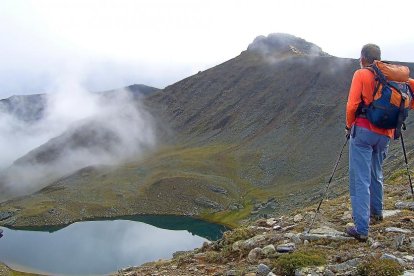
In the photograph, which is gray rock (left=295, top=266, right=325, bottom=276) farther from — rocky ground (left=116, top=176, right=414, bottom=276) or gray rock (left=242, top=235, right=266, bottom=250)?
gray rock (left=242, top=235, right=266, bottom=250)

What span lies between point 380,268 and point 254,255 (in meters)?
3.31

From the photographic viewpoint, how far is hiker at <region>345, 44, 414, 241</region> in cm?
1011

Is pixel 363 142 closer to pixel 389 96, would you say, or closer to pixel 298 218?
pixel 389 96

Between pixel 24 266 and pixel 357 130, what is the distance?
9265 centimetres

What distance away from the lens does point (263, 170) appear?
15825 cm

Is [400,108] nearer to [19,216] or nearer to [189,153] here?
[19,216]

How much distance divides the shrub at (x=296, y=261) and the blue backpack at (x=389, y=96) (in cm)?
336

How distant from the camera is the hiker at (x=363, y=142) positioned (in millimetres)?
10109

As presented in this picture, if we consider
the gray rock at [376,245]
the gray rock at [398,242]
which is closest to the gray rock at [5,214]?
the gray rock at [376,245]

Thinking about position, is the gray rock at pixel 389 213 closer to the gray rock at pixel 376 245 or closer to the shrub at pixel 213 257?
the gray rock at pixel 376 245

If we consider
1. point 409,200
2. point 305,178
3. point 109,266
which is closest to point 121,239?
point 109,266

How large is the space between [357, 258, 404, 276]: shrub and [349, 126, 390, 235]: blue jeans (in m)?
1.98

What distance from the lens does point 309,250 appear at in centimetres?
970

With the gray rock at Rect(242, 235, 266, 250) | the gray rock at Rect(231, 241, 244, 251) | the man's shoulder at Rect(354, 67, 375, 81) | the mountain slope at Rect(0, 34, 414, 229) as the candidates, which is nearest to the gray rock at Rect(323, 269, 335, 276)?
the gray rock at Rect(242, 235, 266, 250)
